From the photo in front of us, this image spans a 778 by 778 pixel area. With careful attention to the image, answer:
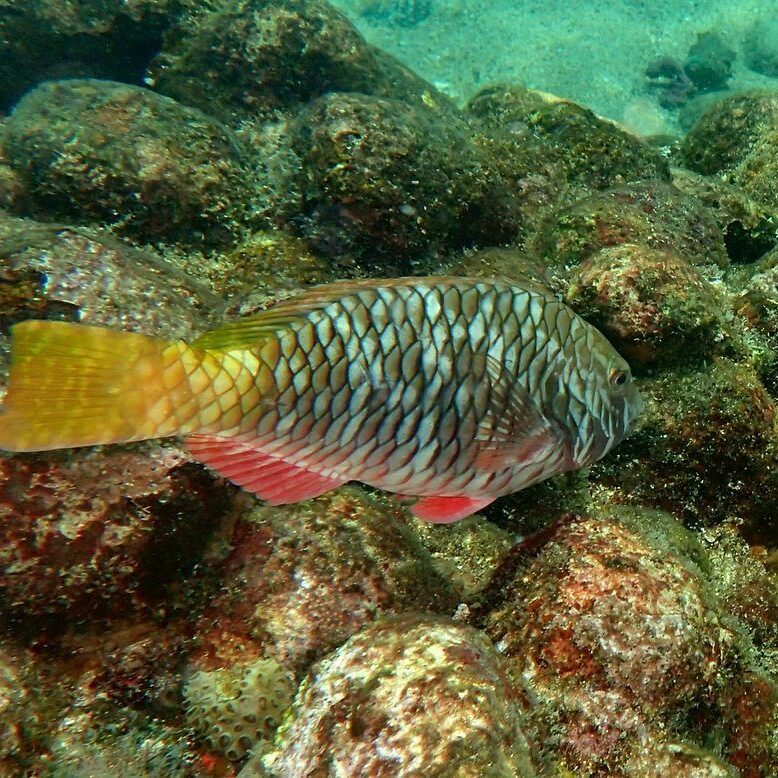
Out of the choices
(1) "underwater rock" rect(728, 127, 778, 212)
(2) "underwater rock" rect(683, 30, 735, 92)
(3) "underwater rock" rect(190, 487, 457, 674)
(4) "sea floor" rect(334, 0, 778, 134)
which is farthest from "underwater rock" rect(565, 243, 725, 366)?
(2) "underwater rock" rect(683, 30, 735, 92)

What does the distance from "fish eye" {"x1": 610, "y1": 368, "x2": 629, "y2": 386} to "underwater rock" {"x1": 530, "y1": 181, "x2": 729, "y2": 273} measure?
2247 millimetres

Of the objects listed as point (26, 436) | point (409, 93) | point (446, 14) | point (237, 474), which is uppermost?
point (26, 436)

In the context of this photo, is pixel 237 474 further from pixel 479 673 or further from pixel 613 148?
pixel 613 148

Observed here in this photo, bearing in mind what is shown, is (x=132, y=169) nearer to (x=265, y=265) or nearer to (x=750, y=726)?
(x=265, y=265)

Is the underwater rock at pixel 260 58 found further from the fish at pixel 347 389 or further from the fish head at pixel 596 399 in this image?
the fish head at pixel 596 399

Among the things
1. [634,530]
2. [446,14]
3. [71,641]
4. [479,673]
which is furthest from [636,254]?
[446,14]

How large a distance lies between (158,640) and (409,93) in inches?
338

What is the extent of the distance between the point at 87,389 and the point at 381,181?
342 cm

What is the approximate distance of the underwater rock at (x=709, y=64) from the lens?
1839 cm

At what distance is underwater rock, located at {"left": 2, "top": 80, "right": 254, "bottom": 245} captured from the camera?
17.6 feet

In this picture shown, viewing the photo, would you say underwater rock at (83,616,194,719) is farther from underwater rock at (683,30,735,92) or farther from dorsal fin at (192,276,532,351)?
underwater rock at (683,30,735,92)

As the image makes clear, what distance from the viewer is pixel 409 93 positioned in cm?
949

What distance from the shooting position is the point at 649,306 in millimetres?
4293

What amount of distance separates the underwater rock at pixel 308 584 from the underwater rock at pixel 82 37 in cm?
776
